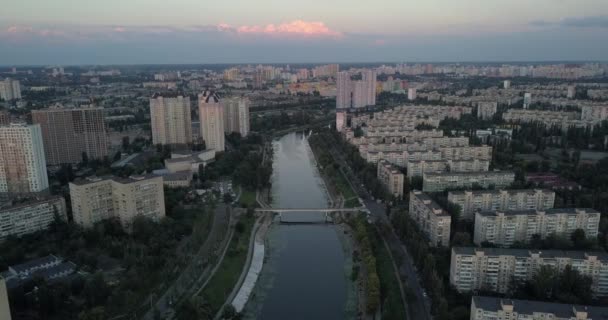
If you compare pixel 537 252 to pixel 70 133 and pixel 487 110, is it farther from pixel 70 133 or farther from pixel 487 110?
pixel 487 110

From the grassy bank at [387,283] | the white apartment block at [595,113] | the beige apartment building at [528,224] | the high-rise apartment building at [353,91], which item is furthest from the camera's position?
the high-rise apartment building at [353,91]

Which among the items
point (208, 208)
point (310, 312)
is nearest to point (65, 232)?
point (208, 208)

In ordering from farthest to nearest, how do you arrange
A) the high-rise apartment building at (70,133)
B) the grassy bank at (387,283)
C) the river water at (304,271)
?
the high-rise apartment building at (70,133) → the river water at (304,271) → the grassy bank at (387,283)

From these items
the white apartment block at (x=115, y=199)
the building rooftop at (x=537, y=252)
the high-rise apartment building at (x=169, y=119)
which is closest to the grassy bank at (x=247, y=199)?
the white apartment block at (x=115, y=199)

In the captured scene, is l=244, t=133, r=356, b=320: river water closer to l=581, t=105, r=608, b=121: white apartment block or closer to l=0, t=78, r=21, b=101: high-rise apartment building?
l=581, t=105, r=608, b=121: white apartment block

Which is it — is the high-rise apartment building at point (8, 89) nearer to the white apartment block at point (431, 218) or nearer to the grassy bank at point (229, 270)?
the grassy bank at point (229, 270)

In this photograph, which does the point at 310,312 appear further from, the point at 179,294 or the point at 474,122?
the point at 474,122

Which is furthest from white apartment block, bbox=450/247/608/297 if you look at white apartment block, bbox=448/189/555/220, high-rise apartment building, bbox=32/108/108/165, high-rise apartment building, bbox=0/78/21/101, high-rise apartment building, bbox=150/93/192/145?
high-rise apartment building, bbox=0/78/21/101
